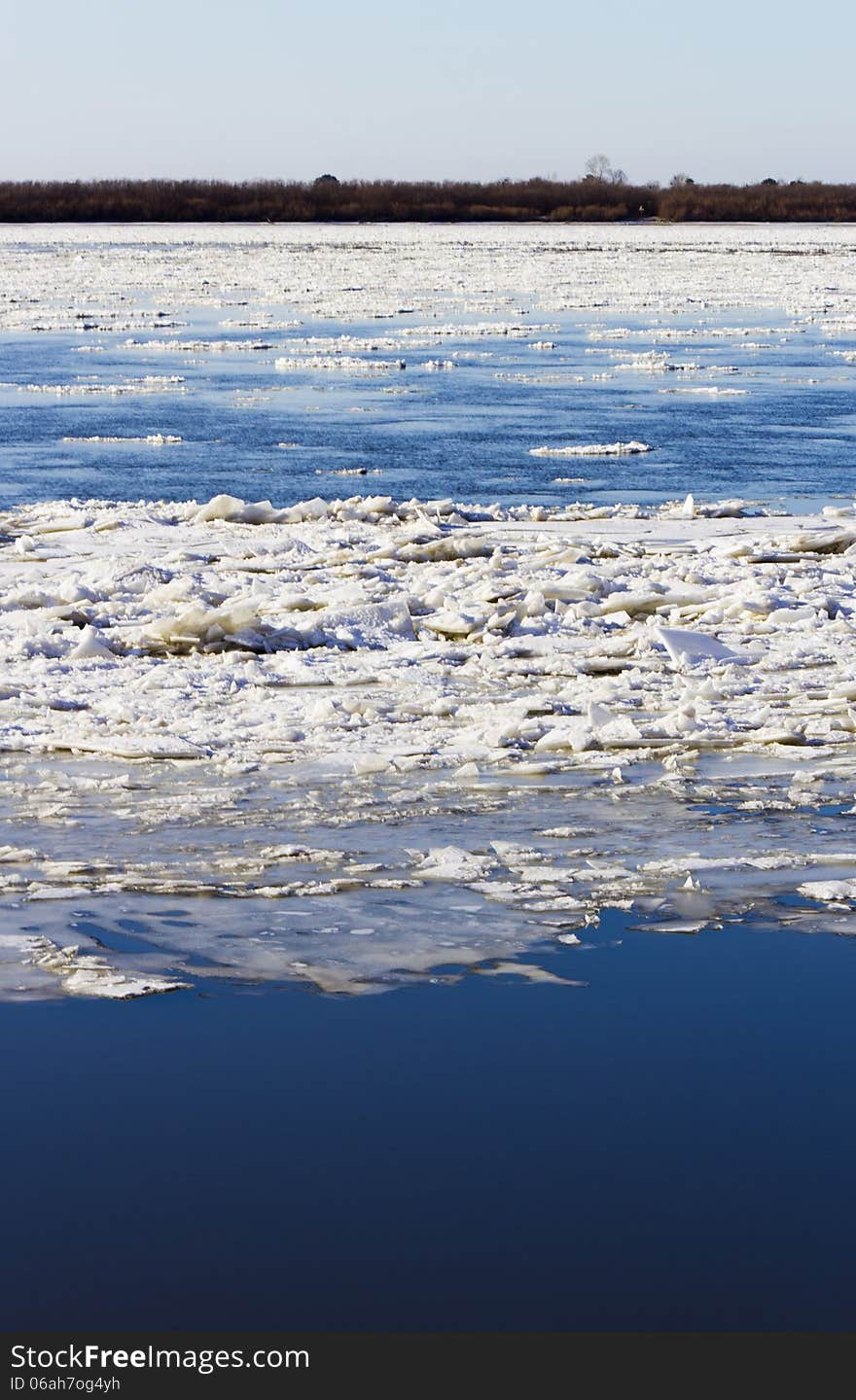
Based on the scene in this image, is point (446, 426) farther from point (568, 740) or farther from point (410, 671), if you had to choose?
point (568, 740)

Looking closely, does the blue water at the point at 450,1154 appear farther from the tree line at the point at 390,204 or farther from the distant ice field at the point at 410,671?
the tree line at the point at 390,204

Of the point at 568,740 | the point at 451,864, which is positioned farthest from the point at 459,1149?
the point at 568,740

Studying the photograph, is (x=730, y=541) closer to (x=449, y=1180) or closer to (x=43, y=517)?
(x=43, y=517)

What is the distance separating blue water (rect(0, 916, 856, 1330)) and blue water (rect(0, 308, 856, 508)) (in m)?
7.79

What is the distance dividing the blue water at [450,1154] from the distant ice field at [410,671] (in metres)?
0.29

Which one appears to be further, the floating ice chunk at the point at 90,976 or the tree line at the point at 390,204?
the tree line at the point at 390,204

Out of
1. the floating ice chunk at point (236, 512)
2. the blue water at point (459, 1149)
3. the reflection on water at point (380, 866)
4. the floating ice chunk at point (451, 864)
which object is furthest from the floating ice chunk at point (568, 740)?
the floating ice chunk at point (236, 512)

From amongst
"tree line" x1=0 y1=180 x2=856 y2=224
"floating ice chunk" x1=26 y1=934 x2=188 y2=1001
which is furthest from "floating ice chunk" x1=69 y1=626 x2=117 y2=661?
"tree line" x1=0 y1=180 x2=856 y2=224

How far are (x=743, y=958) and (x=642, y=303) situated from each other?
2505 cm

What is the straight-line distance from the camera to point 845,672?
6949mm

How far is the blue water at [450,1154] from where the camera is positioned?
2.86m

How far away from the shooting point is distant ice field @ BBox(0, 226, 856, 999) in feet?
15.0

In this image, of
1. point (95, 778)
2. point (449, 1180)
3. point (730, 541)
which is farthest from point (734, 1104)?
point (730, 541)

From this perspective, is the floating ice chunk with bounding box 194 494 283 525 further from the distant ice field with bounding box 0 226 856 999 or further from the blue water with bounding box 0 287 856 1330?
the blue water with bounding box 0 287 856 1330
